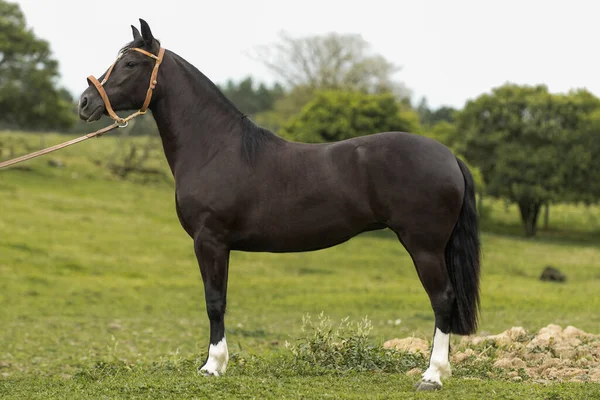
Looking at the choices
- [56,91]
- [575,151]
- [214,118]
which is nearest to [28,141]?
[56,91]

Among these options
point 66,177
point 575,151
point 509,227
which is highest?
point 575,151

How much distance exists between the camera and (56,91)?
36750 mm

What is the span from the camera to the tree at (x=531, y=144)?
37.7 meters

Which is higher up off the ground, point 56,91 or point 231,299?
point 56,91

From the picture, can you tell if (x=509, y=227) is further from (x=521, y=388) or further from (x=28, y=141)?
(x=521, y=388)

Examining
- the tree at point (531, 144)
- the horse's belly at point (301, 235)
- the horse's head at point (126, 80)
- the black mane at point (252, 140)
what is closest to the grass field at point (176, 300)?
the horse's belly at point (301, 235)

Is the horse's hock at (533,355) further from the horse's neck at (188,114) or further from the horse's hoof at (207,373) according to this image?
the horse's neck at (188,114)

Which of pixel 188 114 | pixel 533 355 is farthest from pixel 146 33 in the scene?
pixel 533 355

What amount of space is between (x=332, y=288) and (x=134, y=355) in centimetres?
1030

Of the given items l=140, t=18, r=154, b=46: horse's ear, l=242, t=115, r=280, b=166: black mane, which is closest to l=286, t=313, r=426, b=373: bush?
l=242, t=115, r=280, b=166: black mane

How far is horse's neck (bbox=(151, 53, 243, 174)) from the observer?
618cm

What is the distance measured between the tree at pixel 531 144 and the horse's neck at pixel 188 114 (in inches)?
1325

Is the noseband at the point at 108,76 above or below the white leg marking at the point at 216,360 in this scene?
above

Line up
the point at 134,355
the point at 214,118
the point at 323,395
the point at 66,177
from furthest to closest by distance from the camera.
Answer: the point at 66,177 < the point at 134,355 < the point at 214,118 < the point at 323,395
